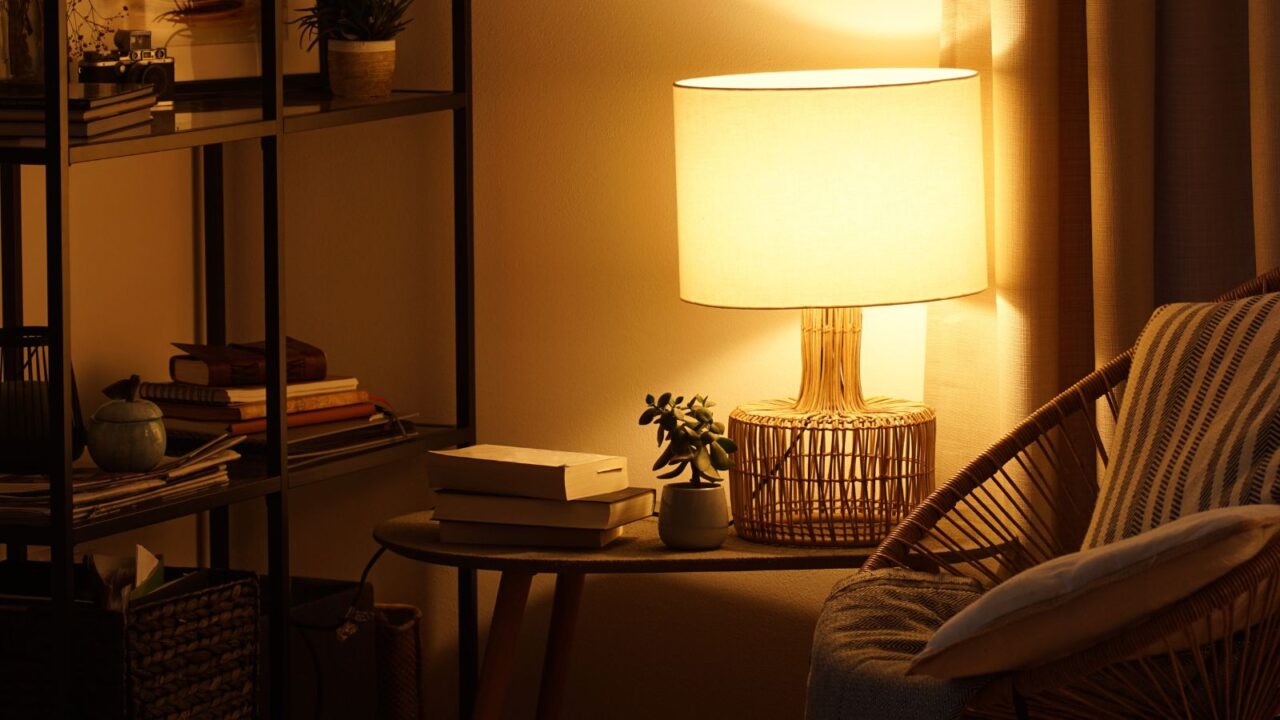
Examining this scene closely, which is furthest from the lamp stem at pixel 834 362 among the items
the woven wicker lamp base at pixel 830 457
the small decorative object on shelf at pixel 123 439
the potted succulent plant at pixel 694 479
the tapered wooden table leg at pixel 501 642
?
the small decorative object on shelf at pixel 123 439

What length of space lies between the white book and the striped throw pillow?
0.68 meters

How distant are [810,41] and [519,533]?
937mm

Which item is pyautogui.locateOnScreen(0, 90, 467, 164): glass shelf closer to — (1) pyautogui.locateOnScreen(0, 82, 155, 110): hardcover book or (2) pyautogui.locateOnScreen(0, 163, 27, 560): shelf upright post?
(1) pyautogui.locateOnScreen(0, 82, 155, 110): hardcover book

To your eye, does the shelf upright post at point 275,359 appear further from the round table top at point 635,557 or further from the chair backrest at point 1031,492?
the chair backrest at point 1031,492

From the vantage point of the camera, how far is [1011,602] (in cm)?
146

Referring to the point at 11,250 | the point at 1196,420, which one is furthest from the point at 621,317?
the point at 1196,420

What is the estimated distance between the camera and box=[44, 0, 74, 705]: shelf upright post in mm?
1708

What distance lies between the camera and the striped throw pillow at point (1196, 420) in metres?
1.74

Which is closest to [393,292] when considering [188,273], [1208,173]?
[188,273]

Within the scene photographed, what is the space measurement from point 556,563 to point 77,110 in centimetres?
84

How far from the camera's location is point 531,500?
221 centimetres

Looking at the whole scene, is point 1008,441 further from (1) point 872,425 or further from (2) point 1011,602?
(2) point 1011,602

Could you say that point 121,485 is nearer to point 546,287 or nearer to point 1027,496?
point 546,287

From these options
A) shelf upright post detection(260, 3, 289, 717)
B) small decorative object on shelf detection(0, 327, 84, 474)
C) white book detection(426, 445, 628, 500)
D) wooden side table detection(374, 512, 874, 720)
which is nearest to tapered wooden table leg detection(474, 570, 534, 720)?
wooden side table detection(374, 512, 874, 720)
